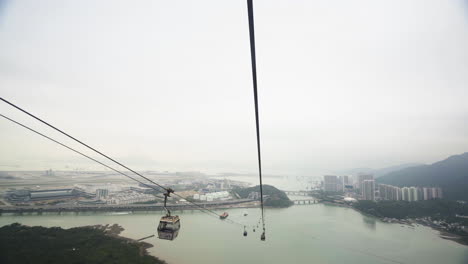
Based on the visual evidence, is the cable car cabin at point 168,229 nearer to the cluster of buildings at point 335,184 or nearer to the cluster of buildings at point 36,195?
the cluster of buildings at point 36,195

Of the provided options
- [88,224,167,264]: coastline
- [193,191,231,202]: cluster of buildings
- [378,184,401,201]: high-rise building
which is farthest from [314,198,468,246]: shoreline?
[88,224,167,264]: coastline

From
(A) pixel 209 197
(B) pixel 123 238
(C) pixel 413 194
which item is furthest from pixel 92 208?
(C) pixel 413 194

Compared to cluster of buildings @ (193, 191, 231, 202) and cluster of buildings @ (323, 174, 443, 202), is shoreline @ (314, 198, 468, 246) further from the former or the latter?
cluster of buildings @ (193, 191, 231, 202)

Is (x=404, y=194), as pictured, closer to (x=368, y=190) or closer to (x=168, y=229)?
(x=368, y=190)

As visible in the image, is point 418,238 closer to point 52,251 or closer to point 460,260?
point 460,260

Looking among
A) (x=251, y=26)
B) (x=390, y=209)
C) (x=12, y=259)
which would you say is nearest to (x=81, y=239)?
(x=12, y=259)

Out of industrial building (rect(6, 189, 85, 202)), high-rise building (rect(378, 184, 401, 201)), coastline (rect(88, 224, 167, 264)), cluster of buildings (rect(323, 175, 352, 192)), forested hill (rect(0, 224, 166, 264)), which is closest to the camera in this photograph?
forested hill (rect(0, 224, 166, 264))

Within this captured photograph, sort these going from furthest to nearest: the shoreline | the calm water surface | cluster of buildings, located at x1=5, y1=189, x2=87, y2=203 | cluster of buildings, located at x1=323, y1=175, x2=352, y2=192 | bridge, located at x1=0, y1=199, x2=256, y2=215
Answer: cluster of buildings, located at x1=323, y1=175, x2=352, y2=192 < cluster of buildings, located at x1=5, y1=189, x2=87, y2=203 < bridge, located at x1=0, y1=199, x2=256, y2=215 < the shoreline < the calm water surface
